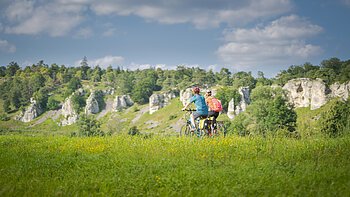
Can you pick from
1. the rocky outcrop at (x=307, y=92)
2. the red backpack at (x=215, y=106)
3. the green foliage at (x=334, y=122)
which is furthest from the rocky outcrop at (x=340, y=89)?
the red backpack at (x=215, y=106)

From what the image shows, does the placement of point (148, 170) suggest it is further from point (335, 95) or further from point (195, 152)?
A: point (335, 95)

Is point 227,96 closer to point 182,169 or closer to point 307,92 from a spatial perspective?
point 307,92

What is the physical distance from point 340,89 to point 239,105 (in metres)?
52.2

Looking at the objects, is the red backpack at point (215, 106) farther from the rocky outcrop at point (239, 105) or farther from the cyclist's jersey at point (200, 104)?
the rocky outcrop at point (239, 105)

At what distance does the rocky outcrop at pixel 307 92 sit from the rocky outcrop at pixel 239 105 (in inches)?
892

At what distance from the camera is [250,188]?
283 inches

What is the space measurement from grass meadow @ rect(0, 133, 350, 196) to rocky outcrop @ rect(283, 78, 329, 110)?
151937 mm

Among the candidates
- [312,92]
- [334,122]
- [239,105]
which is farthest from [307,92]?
[334,122]

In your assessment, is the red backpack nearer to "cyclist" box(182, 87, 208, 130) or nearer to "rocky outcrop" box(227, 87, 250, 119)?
"cyclist" box(182, 87, 208, 130)

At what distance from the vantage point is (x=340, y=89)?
525ft

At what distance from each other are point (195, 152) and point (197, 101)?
5.45 m

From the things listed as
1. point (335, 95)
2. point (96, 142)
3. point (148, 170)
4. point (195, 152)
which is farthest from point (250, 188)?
point (335, 95)

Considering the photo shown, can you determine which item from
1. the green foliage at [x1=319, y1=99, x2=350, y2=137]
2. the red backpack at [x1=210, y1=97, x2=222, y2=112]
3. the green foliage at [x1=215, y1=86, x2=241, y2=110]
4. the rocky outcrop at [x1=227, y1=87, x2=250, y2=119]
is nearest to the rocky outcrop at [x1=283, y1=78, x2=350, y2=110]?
the rocky outcrop at [x1=227, y1=87, x2=250, y2=119]

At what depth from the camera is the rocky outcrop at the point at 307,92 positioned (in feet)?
534
